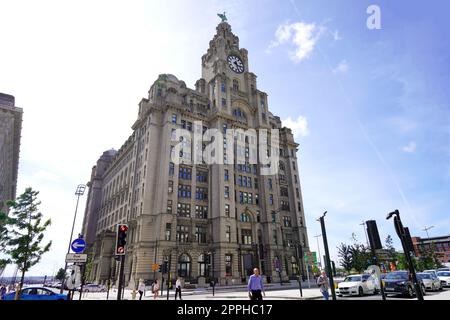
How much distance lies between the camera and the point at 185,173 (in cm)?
5388

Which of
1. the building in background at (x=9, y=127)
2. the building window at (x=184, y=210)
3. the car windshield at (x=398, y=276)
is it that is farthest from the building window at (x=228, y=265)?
the building in background at (x=9, y=127)

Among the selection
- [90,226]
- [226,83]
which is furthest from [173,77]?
[90,226]

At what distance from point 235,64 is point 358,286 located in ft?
211

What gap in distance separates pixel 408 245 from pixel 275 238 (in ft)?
158

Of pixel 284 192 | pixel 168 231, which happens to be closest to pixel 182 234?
pixel 168 231

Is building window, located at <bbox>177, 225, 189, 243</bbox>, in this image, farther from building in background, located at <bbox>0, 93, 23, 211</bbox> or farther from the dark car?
building in background, located at <bbox>0, 93, 23, 211</bbox>

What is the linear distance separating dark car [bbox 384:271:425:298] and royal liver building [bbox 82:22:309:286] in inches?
877

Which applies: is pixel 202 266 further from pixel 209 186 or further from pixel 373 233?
pixel 373 233

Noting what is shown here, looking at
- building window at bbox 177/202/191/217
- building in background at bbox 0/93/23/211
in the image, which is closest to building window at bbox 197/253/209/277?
building window at bbox 177/202/191/217

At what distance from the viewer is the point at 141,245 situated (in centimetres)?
4506

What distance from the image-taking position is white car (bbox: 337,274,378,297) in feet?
65.7

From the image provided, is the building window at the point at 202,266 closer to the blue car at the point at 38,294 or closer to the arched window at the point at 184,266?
the arched window at the point at 184,266

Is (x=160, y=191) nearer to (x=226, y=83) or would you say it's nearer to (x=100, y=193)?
(x=226, y=83)
